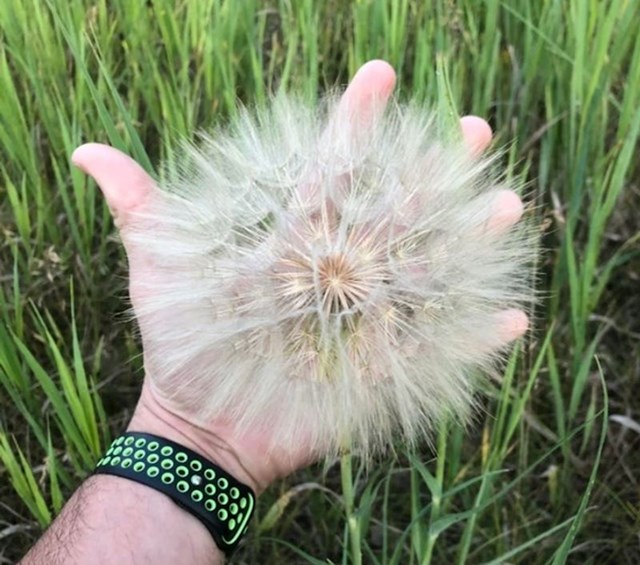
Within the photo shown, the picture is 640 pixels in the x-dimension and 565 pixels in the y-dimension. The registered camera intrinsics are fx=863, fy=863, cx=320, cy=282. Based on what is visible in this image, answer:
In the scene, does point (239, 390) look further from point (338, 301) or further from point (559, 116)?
point (559, 116)

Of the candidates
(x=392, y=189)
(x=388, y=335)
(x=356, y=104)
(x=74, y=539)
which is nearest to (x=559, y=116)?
(x=356, y=104)

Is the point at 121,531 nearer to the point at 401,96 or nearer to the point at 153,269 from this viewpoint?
the point at 153,269

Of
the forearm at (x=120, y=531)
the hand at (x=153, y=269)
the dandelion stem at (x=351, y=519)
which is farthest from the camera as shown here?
the hand at (x=153, y=269)

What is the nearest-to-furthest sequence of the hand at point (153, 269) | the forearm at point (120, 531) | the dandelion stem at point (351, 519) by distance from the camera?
the dandelion stem at point (351, 519), the forearm at point (120, 531), the hand at point (153, 269)

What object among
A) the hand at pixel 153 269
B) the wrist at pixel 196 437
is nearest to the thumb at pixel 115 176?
the hand at pixel 153 269

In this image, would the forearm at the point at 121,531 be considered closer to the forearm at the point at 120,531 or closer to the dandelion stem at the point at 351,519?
the forearm at the point at 120,531

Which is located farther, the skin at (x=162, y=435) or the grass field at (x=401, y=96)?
the grass field at (x=401, y=96)

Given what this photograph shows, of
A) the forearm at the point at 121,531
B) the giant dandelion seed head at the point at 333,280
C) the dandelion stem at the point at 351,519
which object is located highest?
the giant dandelion seed head at the point at 333,280
